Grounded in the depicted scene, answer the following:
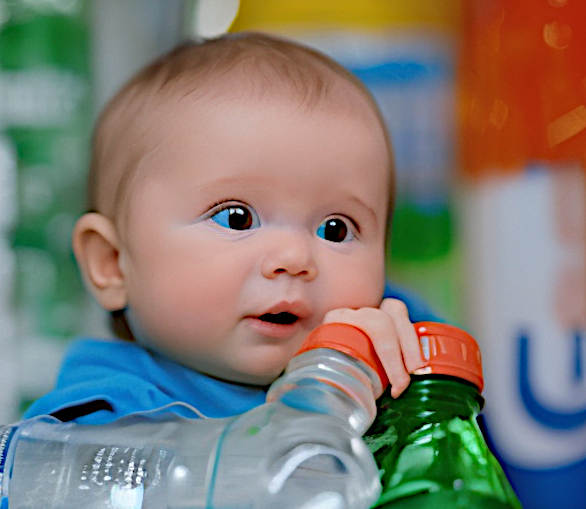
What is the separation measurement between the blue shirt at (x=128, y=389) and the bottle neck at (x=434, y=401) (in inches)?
5.7

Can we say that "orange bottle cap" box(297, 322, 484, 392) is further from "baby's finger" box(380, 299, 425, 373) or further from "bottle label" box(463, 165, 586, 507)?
"bottle label" box(463, 165, 586, 507)

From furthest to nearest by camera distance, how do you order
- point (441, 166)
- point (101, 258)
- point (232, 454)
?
point (441, 166) < point (101, 258) < point (232, 454)

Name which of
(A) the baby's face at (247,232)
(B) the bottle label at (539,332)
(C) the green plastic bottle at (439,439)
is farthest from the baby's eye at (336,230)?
(B) the bottle label at (539,332)

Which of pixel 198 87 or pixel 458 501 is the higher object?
pixel 198 87

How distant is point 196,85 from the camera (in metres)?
0.70

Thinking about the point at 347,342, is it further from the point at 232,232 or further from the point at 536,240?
the point at 536,240

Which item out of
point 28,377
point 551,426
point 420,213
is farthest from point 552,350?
point 28,377

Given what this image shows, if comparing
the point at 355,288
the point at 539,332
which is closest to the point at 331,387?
the point at 355,288

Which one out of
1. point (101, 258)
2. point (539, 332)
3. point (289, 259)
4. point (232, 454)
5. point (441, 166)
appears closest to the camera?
point (232, 454)

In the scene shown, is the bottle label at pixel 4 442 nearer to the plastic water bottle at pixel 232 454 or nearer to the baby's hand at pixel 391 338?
the plastic water bottle at pixel 232 454

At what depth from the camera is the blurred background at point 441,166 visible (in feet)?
3.51

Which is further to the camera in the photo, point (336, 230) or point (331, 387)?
point (336, 230)

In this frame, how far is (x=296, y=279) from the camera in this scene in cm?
64

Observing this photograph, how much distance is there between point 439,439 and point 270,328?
0.15 meters
